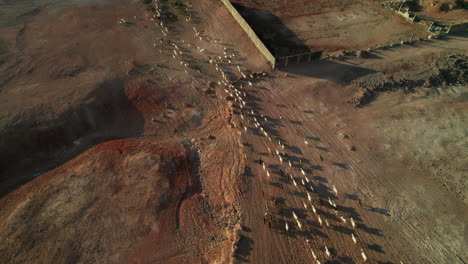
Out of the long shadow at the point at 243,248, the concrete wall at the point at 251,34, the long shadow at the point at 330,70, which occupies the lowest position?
the long shadow at the point at 243,248

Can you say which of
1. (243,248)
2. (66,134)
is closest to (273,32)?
(66,134)

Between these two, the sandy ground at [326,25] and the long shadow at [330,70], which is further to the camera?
the sandy ground at [326,25]

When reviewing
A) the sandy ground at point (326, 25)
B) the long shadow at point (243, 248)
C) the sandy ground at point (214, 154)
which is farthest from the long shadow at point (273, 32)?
the long shadow at point (243, 248)

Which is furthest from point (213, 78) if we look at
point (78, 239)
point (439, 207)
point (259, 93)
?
point (439, 207)

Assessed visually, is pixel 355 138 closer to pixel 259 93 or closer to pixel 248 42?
pixel 259 93

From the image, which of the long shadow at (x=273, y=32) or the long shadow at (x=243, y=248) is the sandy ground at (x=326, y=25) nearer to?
the long shadow at (x=273, y=32)

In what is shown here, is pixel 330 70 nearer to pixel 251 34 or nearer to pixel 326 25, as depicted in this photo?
pixel 326 25
